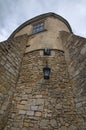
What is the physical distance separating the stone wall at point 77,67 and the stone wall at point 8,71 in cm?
197

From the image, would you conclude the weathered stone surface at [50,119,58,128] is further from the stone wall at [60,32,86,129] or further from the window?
the window

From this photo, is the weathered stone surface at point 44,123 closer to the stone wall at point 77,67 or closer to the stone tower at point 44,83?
the stone tower at point 44,83

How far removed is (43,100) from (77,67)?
5.16ft

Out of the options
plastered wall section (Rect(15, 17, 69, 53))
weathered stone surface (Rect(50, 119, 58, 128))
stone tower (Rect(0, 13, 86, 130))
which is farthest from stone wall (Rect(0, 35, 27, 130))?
Result: weathered stone surface (Rect(50, 119, 58, 128))

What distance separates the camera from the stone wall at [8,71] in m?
4.57

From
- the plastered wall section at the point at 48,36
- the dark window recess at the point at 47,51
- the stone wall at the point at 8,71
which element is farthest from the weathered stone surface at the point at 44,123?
the plastered wall section at the point at 48,36

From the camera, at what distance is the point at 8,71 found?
528 centimetres

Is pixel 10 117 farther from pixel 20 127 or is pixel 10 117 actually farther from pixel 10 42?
→ pixel 10 42

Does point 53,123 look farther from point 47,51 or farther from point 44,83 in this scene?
point 47,51

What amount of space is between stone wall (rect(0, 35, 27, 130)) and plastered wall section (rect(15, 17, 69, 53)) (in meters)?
0.73

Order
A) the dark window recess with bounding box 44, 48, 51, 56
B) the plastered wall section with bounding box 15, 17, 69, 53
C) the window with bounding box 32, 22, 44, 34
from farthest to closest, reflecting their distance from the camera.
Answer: the window with bounding box 32, 22, 44, 34 → the plastered wall section with bounding box 15, 17, 69, 53 → the dark window recess with bounding box 44, 48, 51, 56

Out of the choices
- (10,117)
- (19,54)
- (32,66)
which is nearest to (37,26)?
(19,54)

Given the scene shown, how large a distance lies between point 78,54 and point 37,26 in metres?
3.72

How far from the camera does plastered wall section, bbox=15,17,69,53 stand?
21.7ft
